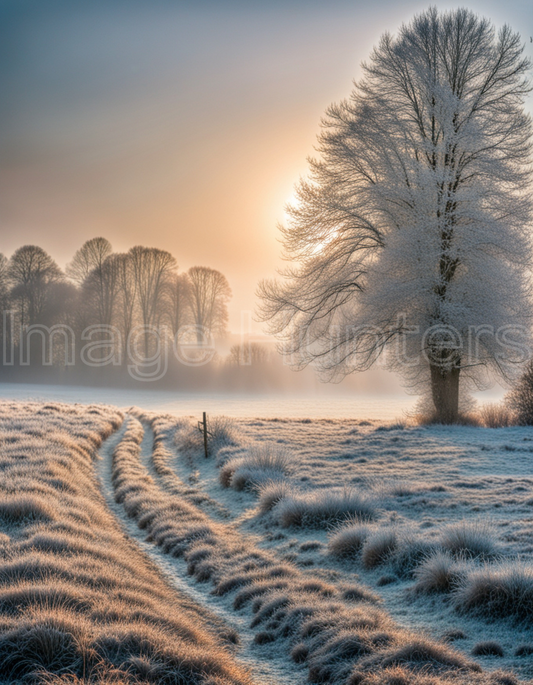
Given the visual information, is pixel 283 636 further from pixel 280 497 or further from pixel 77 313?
pixel 77 313

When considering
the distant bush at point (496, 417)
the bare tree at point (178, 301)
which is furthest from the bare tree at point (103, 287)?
the distant bush at point (496, 417)

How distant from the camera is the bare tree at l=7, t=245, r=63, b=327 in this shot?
181 ft

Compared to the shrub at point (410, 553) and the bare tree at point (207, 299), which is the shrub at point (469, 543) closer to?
the shrub at point (410, 553)

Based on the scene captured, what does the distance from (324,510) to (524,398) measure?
606 inches

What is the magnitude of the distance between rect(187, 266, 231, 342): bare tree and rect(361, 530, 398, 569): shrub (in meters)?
51.5

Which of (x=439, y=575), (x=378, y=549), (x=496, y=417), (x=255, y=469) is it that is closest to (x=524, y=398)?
(x=496, y=417)

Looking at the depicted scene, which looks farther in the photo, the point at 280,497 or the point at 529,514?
the point at 280,497

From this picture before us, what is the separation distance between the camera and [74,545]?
22.4ft

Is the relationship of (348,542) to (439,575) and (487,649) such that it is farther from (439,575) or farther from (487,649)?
(487,649)

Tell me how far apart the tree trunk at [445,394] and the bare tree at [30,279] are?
157 feet

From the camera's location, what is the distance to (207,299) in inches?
2313

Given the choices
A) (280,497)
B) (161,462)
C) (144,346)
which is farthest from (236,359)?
(280,497)

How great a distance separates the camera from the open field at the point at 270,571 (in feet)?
14.0

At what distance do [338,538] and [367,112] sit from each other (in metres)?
16.6
